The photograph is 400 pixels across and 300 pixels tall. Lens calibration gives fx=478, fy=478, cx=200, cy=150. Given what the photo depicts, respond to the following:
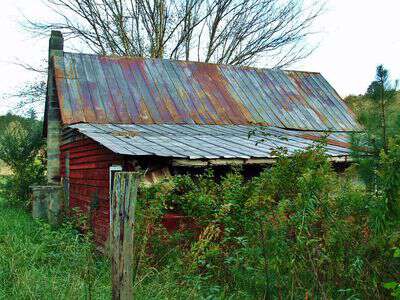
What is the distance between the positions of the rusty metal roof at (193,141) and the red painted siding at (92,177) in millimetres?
461

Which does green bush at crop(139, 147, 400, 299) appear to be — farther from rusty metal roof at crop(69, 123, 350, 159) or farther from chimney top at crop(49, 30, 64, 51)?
chimney top at crop(49, 30, 64, 51)

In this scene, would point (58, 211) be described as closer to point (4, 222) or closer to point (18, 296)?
point (4, 222)

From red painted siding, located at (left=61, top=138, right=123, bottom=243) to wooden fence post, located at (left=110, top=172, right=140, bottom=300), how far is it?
5.72m

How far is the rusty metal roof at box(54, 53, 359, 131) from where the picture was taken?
42.3 ft

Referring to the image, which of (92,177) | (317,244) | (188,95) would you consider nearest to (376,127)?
(317,244)

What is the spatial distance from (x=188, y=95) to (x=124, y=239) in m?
11.1

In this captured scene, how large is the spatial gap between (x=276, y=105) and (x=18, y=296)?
11.5 meters

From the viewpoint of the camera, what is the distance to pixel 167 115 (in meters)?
13.2

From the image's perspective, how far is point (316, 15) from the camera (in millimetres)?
26062

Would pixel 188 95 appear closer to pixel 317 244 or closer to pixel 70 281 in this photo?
pixel 70 281

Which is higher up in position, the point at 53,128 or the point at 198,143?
the point at 53,128

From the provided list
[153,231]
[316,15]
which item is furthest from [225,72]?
[316,15]

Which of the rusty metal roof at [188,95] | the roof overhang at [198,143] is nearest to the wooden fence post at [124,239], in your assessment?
the roof overhang at [198,143]

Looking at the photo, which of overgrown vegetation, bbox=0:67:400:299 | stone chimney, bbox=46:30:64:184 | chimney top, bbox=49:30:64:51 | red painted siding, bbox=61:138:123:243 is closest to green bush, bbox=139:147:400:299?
overgrown vegetation, bbox=0:67:400:299
